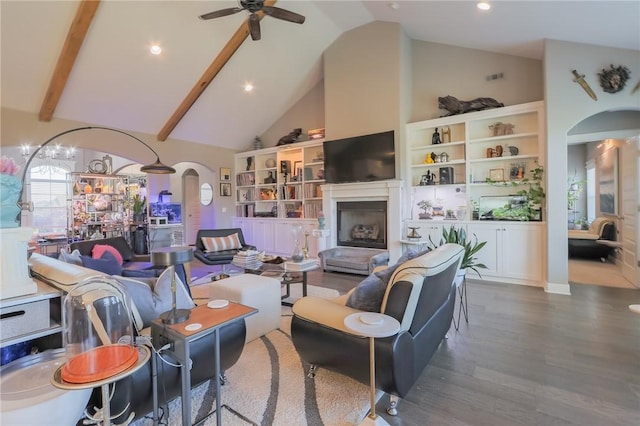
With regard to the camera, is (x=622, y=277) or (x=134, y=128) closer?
(x=622, y=277)

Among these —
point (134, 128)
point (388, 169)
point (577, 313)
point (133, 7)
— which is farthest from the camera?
point (134, 128)

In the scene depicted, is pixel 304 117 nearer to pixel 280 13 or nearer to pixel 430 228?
pixel 280 13

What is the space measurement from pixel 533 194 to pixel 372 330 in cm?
421

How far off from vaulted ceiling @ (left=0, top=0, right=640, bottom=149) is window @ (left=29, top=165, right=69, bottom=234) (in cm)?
442

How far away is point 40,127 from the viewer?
16.8 feet

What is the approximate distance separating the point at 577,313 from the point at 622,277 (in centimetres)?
252

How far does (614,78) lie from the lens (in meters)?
3.82

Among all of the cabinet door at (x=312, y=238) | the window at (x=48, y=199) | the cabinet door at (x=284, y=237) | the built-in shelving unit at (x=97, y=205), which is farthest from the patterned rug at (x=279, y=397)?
the window at (x=48, y=199)

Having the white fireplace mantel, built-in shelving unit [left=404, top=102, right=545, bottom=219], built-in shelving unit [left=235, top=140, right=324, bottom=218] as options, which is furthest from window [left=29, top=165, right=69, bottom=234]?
built-in shelving unit [left=404, top=102, right=545, bottom=219]

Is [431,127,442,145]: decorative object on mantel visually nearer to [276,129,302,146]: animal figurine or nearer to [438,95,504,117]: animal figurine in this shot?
[438,95,504,117]: animal figurine

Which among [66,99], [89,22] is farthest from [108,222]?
[89,22]

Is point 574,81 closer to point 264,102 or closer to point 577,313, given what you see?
point 577,313

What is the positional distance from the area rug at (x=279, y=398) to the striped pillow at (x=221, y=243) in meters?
A: 3.25

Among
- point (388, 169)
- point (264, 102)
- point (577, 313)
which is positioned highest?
point (264, 102)
